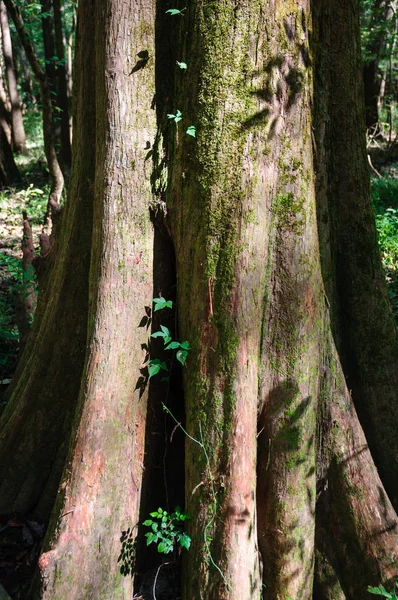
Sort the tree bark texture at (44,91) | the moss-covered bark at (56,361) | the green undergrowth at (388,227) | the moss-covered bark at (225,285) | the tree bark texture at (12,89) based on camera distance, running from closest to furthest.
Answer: the moss-covered bark at (225,285)
the moss-covered bark at (56,361)
the green undergrowth at (388,227)
the tree bark texture at (44,91)
the tree bark texture at (12,89)

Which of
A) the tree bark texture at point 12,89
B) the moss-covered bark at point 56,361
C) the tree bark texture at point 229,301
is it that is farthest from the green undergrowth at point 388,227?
the tree bark texture at point 12,89

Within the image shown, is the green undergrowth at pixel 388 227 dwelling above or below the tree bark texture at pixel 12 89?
below

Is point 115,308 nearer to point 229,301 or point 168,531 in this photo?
point 229,301

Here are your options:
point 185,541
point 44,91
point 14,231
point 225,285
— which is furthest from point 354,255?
point 14,231

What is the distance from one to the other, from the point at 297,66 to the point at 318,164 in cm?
57

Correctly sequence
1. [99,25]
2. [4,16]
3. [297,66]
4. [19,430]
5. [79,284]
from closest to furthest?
[297,66] < [99,25] < [79,284] < [19,430] < [4,16]

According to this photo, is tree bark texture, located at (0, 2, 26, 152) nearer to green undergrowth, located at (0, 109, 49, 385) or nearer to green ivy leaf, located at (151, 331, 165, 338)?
green undergrowth, located at (0, 109, 49, 385)

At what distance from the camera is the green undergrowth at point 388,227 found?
21.8 ft

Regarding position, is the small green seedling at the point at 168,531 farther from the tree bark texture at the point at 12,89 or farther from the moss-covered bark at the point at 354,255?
the tree bark texture at the point at 12,89

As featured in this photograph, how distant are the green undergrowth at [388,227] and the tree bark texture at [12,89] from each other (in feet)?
35.7

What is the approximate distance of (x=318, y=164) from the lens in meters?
3.21

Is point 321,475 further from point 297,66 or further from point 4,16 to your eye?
point 4,16

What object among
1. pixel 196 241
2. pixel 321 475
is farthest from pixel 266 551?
pixel 196 241

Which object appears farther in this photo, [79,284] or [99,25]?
[79,284]
